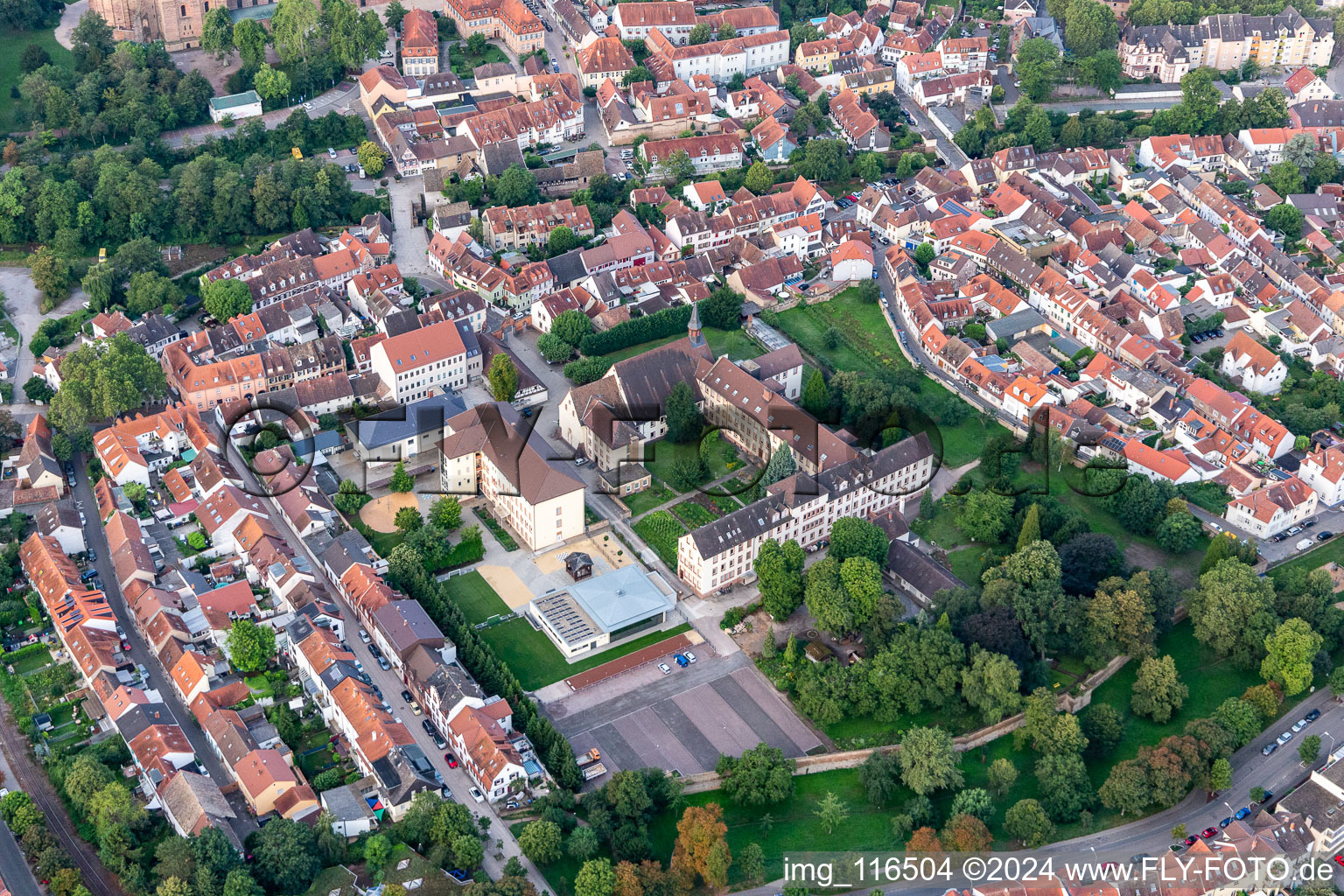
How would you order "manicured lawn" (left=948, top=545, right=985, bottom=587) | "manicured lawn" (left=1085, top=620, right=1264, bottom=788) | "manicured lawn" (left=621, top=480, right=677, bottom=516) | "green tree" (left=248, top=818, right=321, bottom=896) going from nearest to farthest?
"green tree" (left=248, top=818, right=321, bottom=896) < "manicured lawn" (left=1085, top=620, right=1264, bottom=788) < "manicured lawn" (left=948, top=545, right=985, bottom=587) < "manicured lawn" (left=621, top=480, right=677, bottom=516)

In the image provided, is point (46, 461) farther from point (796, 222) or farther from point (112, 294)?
point (796, 222)

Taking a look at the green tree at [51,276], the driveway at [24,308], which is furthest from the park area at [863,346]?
the green tree at [51,276]

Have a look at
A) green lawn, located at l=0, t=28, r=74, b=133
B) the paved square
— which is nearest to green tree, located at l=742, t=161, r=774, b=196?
the paved square

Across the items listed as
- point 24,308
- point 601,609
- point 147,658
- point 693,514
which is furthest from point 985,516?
point 24,308

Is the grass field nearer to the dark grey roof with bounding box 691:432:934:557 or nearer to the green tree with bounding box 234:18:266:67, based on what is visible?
the dark grey roof with bounding box 691:432:934:557

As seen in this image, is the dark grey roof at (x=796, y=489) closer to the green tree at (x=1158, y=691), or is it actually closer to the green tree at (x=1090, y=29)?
the green tree at (x=1158, y=691)

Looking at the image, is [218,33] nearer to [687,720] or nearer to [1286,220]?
[687,720]

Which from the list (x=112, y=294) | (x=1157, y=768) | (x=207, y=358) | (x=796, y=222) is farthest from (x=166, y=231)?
(x=1157, y=768)
